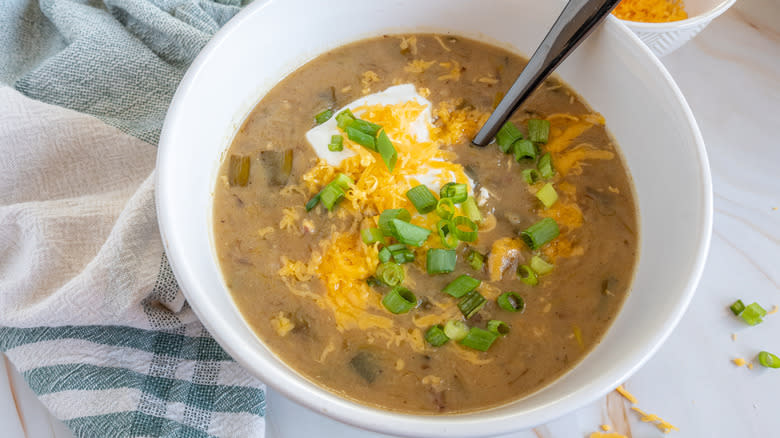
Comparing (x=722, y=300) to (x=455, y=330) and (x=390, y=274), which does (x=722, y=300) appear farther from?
(x=390, y=274)

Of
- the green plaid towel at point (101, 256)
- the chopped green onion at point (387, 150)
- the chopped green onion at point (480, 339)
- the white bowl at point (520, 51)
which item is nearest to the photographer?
the white bowl at point (520, 51)

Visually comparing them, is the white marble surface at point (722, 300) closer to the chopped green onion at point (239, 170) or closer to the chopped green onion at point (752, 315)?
the chopped green onion at point (752, 315)

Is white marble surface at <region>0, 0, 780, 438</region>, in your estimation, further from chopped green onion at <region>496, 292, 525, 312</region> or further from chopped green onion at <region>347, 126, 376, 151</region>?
chopped green onion at <region>347, 126, 376, 151</region>

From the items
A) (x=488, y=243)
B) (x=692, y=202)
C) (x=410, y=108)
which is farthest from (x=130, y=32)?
(x=692, y=202)

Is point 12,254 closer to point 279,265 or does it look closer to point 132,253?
point 132,253

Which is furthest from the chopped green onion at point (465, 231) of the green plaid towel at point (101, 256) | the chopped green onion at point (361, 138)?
the green plaid towel at point (101, 256)

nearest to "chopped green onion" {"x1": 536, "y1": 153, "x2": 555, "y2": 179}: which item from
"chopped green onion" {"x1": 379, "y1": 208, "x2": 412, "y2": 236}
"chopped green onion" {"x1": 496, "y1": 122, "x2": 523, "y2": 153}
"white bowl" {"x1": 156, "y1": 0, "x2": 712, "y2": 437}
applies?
"chopped green onion" {"x1": 496, "y1": 122, "x2": 523, "y2": 153}

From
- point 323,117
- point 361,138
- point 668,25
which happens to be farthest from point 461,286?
point 668,25
